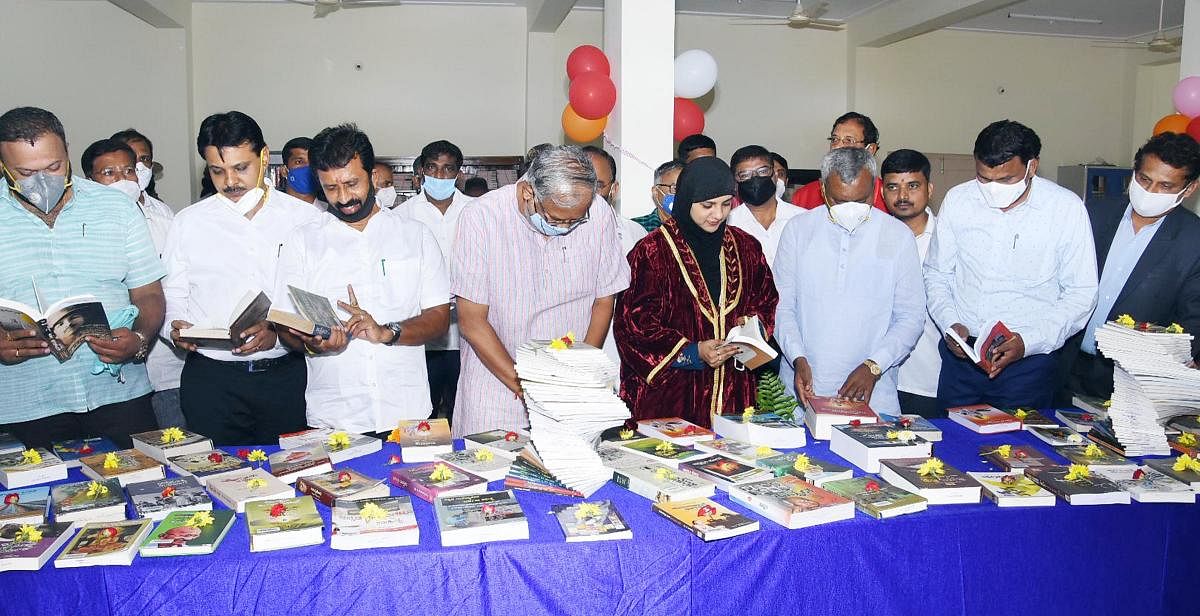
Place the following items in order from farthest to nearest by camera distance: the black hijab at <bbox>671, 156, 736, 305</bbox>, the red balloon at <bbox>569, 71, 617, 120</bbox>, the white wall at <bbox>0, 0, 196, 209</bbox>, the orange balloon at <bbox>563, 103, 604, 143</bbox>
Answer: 1. the white wall at <bbox>0, 0, 196, 209</bbox>
2. the orange balloon at <bbox>563, 103, 604, 143</bbox>
3. the red balloon at <bbox>569, 71, 617, 120</bbox>
4. the black hijab at <bbox>671, 156, 736, 305</bbox>

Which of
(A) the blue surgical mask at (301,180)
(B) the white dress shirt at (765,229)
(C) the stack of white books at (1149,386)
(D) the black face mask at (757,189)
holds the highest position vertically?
(A) the blue surgical mask at (301,180)

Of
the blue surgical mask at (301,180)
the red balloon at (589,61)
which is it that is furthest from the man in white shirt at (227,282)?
the red balloon at (589,61)

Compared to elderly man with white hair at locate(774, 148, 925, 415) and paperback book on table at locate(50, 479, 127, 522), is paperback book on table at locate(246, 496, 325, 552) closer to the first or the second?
paperback book on table at locate(50, 479, 127, 522)

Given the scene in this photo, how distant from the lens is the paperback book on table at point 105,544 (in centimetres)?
178

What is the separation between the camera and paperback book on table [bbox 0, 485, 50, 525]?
199cm

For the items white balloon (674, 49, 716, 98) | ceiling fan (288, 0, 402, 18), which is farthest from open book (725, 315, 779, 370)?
ceiling fan (288, 0, 402, 18)

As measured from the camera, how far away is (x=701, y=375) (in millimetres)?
3115

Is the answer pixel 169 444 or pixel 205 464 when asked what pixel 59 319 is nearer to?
pixel 169 444

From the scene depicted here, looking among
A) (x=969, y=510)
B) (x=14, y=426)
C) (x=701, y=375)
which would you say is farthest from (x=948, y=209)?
(x=14, y=426)

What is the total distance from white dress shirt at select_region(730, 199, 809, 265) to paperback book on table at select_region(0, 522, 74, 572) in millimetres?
3031

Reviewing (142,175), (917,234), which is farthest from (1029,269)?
(142,175)

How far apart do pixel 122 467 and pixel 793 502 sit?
5.80 ft

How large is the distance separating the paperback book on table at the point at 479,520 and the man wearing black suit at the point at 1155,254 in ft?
8.05

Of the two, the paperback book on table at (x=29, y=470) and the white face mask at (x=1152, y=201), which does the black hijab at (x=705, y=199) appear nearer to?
the white face mask at (x=1152, y=201)
